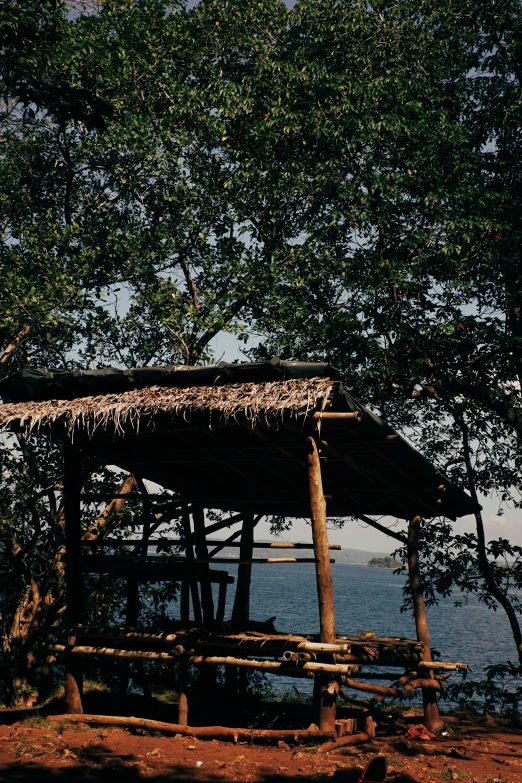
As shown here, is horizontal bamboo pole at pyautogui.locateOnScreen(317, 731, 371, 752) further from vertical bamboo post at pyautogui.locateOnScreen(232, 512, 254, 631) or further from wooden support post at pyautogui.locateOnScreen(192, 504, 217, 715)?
vertical bamboo post at pyautogui.locateOnScreen(232, 512, 254, 631)

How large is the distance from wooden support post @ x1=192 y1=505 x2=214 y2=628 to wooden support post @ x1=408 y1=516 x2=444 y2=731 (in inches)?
123

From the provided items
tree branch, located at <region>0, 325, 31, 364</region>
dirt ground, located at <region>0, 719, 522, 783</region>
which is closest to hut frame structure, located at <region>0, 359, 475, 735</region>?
dirt ground, located at <region>0, 719, 522, 783</region>

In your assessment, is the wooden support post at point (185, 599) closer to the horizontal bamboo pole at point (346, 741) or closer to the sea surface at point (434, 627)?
the horizontal bamboo pole at point (346, 741)

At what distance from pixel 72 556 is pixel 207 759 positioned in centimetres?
332

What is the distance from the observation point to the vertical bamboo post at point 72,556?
9.84 metres

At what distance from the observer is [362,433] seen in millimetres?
8914

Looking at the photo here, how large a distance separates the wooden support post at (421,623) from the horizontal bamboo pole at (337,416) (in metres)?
4.35

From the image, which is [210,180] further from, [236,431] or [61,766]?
[61,766]

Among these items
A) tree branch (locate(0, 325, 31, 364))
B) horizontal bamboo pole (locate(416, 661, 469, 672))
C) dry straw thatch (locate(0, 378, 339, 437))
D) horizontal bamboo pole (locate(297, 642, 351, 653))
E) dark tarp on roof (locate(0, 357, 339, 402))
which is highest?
tree branch (locate(0, 325, 31, 364))

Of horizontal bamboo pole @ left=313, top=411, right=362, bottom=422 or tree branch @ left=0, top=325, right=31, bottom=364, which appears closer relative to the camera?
horizontal bamboo pole @ left=313, top=411, right=362, bottom=422

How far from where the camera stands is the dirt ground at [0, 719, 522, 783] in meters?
7.32

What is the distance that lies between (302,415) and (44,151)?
11102 mm

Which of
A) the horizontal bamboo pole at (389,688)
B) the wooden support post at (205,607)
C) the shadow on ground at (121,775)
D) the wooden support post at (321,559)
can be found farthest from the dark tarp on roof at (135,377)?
the shadow on ground at (121,775)

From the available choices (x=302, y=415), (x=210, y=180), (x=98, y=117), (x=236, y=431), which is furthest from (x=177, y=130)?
(x=302, y=415)
